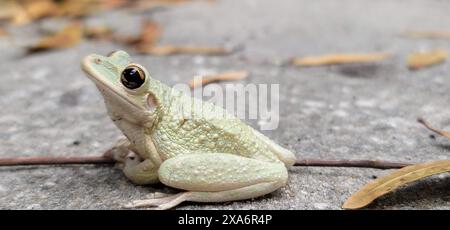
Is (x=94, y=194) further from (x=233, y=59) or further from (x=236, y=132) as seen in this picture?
(x=233, y=59)

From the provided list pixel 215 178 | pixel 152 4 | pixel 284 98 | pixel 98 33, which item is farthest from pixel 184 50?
pixel 215 178

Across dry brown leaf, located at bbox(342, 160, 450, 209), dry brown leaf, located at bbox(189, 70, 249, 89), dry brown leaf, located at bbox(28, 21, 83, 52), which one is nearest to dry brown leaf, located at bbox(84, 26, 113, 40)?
dry brown leaf, located at bbox(28, 21, 83, 52)

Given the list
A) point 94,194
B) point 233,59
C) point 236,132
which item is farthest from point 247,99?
point 94,194

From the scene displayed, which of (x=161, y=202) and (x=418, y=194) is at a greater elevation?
(x=161, y=202)

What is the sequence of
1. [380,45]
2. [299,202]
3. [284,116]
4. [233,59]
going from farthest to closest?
1. [380,45]
2. [233,59]
3. [284,116]
4. [299,202]

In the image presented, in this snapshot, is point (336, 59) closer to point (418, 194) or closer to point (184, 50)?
point (184, 50)
